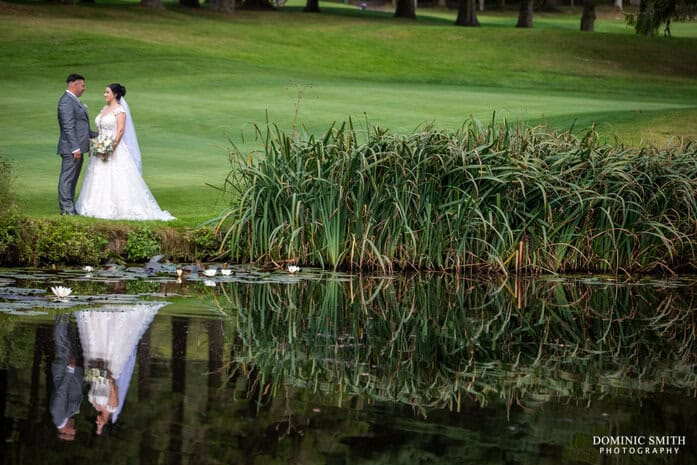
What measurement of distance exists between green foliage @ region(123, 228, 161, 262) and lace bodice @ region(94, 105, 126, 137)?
2305 mm

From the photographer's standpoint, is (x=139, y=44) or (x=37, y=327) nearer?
(x=37, y=327)

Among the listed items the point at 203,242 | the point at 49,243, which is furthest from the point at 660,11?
the point at 49,243

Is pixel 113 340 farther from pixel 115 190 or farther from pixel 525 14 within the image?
pixel 525 14

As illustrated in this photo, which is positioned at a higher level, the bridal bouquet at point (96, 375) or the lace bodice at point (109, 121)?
the lace bodice at point (109, 121)

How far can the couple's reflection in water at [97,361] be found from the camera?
734 centimetres

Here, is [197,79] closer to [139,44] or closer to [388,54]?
[139,44]

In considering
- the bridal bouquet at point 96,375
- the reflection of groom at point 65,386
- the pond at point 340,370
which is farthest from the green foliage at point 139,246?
the bridal bouquet at point 96,375

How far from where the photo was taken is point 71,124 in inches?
644

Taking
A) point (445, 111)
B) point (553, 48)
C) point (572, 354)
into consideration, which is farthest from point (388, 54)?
point (572, 354)

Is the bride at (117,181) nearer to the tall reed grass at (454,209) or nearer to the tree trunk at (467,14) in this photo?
the tall reed grass at (454,209)

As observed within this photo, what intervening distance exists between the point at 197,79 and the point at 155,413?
91.2 feet

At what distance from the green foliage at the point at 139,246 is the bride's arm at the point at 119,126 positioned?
2206 millimetres

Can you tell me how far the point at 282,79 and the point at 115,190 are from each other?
19.4 m

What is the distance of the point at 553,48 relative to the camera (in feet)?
159
